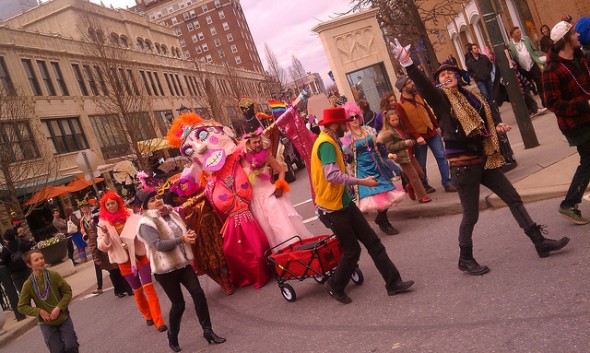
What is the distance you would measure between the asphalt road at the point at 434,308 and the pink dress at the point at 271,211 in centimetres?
74

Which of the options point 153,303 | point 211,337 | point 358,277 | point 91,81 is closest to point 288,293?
point 358,277

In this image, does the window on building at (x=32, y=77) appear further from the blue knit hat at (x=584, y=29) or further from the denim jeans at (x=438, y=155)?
the blue knit hat at (x=584, y=29)

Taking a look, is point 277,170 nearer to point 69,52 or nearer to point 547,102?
point 547,102

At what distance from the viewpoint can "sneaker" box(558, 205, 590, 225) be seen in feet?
16.9

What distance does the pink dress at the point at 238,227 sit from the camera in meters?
7.26

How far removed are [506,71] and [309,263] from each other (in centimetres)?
498

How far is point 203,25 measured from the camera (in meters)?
104

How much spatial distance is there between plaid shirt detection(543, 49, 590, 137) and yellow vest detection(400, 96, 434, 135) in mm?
3181

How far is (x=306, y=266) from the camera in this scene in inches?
228

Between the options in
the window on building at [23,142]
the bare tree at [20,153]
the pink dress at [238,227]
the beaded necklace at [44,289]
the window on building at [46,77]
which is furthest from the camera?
the window on building at [46,77]

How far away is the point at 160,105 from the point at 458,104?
40.9 metres

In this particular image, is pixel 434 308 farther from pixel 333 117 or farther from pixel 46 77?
pixel 46 77

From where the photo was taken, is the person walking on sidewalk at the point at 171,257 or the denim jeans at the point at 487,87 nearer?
the person walking on sidewalk at the point at 171,257

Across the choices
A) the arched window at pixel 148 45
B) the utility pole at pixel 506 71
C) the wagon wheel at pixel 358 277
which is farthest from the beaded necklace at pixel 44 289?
the arched window at pixel 148 45
